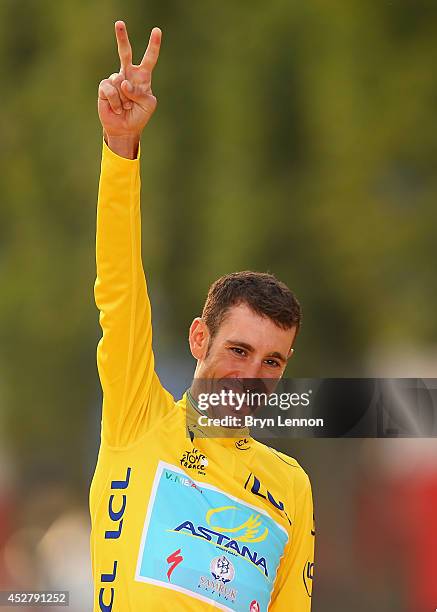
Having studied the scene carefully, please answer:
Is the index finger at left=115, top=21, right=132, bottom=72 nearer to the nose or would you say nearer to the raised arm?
the raised arm

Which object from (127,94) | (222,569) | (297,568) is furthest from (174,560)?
(127,94)

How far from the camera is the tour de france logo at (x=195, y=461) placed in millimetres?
1059

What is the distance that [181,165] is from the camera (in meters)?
1.77

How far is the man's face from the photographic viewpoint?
1125 mm

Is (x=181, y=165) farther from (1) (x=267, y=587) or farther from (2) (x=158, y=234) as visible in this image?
(1) (x=267, y=587)


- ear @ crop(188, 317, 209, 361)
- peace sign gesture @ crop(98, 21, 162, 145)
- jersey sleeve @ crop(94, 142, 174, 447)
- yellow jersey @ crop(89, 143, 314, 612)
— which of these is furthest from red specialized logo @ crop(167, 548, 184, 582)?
peace sign gesture @ crop(98, 21, 162, 145)

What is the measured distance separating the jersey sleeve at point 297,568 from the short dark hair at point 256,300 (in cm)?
23

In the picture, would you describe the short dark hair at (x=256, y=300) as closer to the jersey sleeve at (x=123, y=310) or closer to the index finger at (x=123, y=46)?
the jersey sleeve at (x=123, y=310)

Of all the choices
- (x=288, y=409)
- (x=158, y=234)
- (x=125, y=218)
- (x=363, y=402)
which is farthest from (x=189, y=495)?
(x=158, y=234)

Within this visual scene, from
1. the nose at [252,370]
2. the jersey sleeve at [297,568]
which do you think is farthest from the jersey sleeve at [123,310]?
the jersey sleeve at [297,568]

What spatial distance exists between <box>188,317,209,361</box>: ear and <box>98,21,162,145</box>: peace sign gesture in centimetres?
30

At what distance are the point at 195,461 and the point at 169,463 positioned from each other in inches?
1.4

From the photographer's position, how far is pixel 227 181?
1.78 meters

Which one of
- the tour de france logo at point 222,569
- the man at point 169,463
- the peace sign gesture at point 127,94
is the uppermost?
the peace sign gesture at point 127,94
